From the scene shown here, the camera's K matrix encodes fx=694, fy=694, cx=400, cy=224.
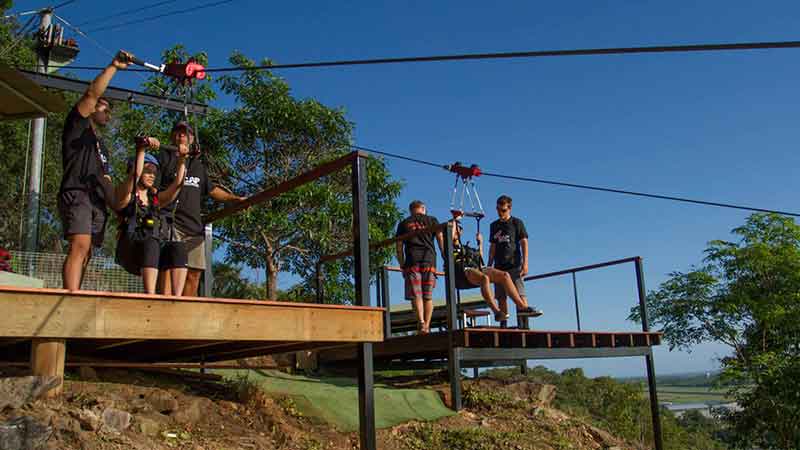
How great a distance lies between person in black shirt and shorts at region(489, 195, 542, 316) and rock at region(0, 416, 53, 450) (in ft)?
17.8

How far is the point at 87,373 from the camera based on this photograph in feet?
16.0

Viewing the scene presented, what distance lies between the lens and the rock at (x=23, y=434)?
3268mm

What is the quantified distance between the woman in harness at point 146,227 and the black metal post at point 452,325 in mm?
3225

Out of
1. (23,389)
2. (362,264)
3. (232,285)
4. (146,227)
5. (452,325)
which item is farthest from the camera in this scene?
(232,285)

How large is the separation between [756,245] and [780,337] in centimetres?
327

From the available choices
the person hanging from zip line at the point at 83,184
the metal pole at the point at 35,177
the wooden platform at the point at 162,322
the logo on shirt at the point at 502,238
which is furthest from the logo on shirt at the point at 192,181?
the metal pole at the point at 35,177

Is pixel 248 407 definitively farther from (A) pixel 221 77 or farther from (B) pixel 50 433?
(A) pixel 221 77

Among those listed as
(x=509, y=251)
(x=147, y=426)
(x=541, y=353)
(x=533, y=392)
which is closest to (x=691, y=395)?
(x=533, y=392)

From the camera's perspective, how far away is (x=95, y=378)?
4926mm

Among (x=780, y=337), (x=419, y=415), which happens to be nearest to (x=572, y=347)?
(x=419, y=415)

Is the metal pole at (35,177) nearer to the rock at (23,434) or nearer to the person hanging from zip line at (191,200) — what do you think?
the person hanging from zip line at (191,200)

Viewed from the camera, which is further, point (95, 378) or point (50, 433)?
point (95, 378)

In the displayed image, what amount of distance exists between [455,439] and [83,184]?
3.89 meters

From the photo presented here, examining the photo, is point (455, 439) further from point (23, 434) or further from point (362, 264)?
point (23, 434)
